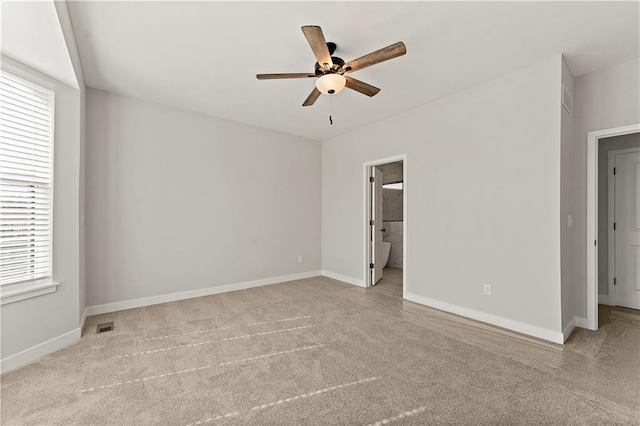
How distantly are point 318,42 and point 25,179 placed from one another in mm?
2700

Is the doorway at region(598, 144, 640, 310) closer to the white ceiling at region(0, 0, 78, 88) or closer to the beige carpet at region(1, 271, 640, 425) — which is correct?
the beige carpet at region(1, 271, 640, 425)

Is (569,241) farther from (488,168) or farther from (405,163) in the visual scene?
(405,163)

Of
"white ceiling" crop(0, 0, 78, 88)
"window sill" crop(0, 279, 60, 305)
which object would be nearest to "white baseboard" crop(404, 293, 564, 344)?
"window sill" crop(0, 279, 60, 305)

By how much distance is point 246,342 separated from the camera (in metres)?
2.79

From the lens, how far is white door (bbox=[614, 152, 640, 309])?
374 centimetres

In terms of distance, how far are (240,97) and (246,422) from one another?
11.4 ft

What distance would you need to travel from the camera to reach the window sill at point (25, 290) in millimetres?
2279

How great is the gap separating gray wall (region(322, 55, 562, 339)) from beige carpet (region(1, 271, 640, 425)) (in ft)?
1.37

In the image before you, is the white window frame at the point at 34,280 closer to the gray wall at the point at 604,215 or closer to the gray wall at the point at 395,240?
the gray wall at the point at 395,240

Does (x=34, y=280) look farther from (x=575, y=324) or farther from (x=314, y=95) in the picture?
(x=575, y=324)

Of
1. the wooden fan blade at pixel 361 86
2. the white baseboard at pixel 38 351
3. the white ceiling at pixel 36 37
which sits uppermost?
the white ceiling at pixel 36 37

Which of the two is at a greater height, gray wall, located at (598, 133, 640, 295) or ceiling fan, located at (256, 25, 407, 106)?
ceiling fan, located at (256, 25, 407, 106)

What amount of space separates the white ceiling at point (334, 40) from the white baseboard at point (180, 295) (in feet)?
8.79

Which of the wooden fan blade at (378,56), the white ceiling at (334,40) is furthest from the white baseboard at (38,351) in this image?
the wooden fan blade at (378,56)
